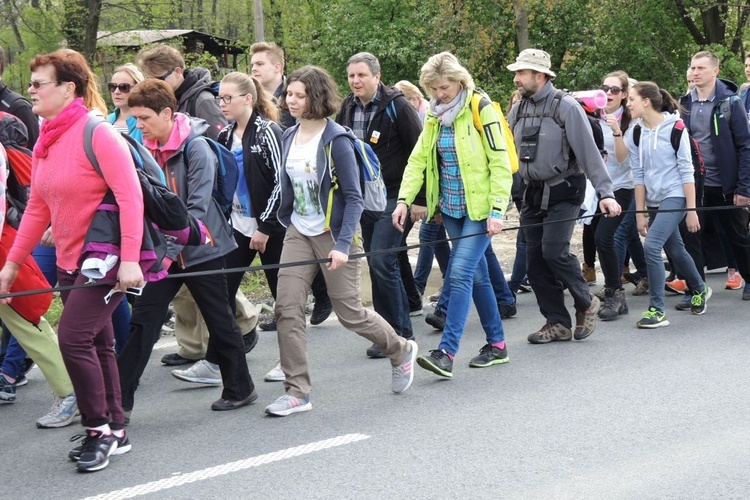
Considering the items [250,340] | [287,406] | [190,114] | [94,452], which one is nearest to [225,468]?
[94,452]

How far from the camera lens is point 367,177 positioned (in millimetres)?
5773

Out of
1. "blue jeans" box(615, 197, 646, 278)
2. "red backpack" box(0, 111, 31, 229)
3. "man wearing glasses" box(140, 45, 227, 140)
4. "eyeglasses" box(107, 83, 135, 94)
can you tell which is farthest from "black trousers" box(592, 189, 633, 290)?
"red backpack" box(0, 111, 31, 229)

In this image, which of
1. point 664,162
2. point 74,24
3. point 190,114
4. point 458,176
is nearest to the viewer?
point 458,176

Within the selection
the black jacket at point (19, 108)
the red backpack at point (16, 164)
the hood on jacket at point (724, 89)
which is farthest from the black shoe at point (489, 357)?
the hood on jacket at point (724, 89)

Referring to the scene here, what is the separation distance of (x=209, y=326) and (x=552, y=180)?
2.65 meters

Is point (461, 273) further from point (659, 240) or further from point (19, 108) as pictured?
point (19, 108)

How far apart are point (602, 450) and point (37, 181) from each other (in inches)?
113

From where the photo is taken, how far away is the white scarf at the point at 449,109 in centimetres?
613

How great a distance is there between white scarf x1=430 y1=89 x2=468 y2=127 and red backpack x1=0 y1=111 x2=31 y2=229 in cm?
240

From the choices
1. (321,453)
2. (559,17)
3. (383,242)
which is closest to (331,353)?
(383,242)

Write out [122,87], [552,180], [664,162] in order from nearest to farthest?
[122,87] → [552,180] → [664,162]

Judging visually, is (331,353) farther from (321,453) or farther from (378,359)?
(321,453)

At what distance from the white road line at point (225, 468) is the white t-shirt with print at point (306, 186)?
121 centimetres

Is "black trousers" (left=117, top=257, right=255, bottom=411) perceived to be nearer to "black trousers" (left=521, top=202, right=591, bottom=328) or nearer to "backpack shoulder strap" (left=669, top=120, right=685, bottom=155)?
"black trousers" (left=521, top=202, right=591, bottom=328)
